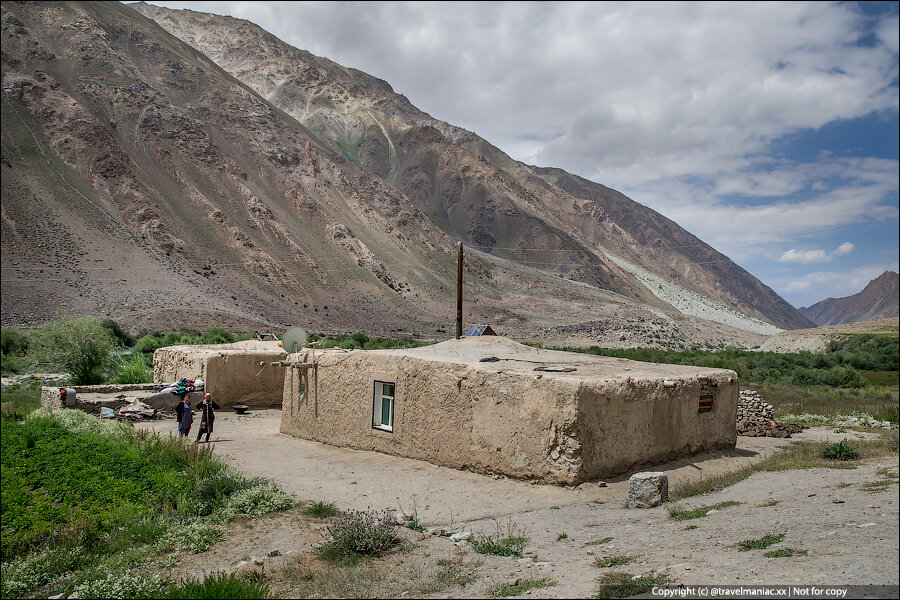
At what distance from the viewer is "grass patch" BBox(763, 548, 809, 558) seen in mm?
5145

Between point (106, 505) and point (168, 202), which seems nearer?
point (106, 505)

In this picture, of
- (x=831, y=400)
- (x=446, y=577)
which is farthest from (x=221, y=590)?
(x=831, y=400)

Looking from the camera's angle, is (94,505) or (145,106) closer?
(94,505)

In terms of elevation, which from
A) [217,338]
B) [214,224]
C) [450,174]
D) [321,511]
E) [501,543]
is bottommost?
[321,511]

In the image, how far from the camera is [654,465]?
34.4 ft

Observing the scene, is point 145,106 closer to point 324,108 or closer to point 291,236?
point 291,236

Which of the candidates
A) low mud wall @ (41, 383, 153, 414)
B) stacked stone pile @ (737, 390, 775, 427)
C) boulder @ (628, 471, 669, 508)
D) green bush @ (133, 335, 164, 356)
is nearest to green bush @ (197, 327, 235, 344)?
green bush @ (133, 335, 164, 356)

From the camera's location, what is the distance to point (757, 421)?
1622 cm

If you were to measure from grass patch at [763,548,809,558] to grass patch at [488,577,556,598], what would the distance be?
6.36 feet

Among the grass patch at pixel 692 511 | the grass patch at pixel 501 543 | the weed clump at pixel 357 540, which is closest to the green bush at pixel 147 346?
the weed clump at pixel 357 540

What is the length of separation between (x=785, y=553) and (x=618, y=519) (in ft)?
9.61

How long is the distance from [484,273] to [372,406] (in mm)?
68269

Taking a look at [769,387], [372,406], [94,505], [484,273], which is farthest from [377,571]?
[484,273]

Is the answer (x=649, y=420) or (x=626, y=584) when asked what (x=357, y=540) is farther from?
(x=649, y=420)
